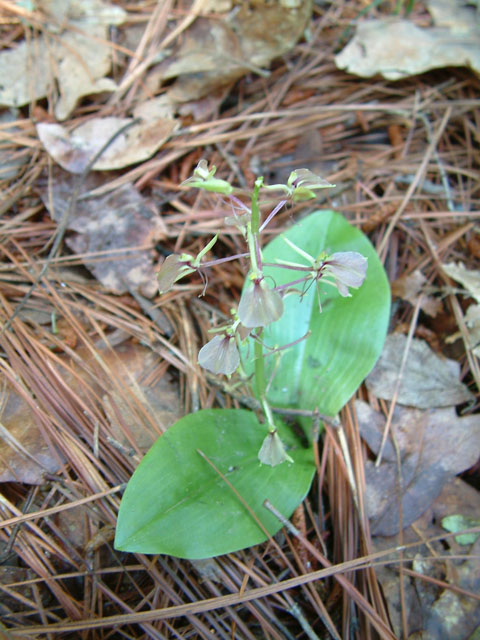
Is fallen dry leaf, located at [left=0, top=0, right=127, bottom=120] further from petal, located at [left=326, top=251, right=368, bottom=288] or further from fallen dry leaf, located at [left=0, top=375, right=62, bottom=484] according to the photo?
petal, located at [left=326, top=251, right=368, bottom=288]

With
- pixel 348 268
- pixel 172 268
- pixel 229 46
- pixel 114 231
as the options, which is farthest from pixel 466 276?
pixel 229 46

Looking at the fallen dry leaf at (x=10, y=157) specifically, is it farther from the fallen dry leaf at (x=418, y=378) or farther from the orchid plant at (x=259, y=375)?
the fallen dry leaf at (x=418, y=378)

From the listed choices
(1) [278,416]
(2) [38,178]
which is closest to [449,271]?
(1) [278,416]

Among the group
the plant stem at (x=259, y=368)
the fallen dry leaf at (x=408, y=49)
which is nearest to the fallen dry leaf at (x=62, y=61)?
the fallen dry leaf at (x=408, y=49)

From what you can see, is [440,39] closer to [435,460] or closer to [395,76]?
[395,76]

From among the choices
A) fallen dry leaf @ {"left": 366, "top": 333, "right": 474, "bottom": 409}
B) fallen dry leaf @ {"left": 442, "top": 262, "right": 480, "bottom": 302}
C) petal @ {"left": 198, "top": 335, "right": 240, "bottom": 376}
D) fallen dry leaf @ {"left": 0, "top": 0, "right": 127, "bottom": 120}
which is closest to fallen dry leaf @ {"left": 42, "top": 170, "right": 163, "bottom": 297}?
fallen dry leaf @ {"left": 0, "top": 0, "right": 127, "bottom": 120}
